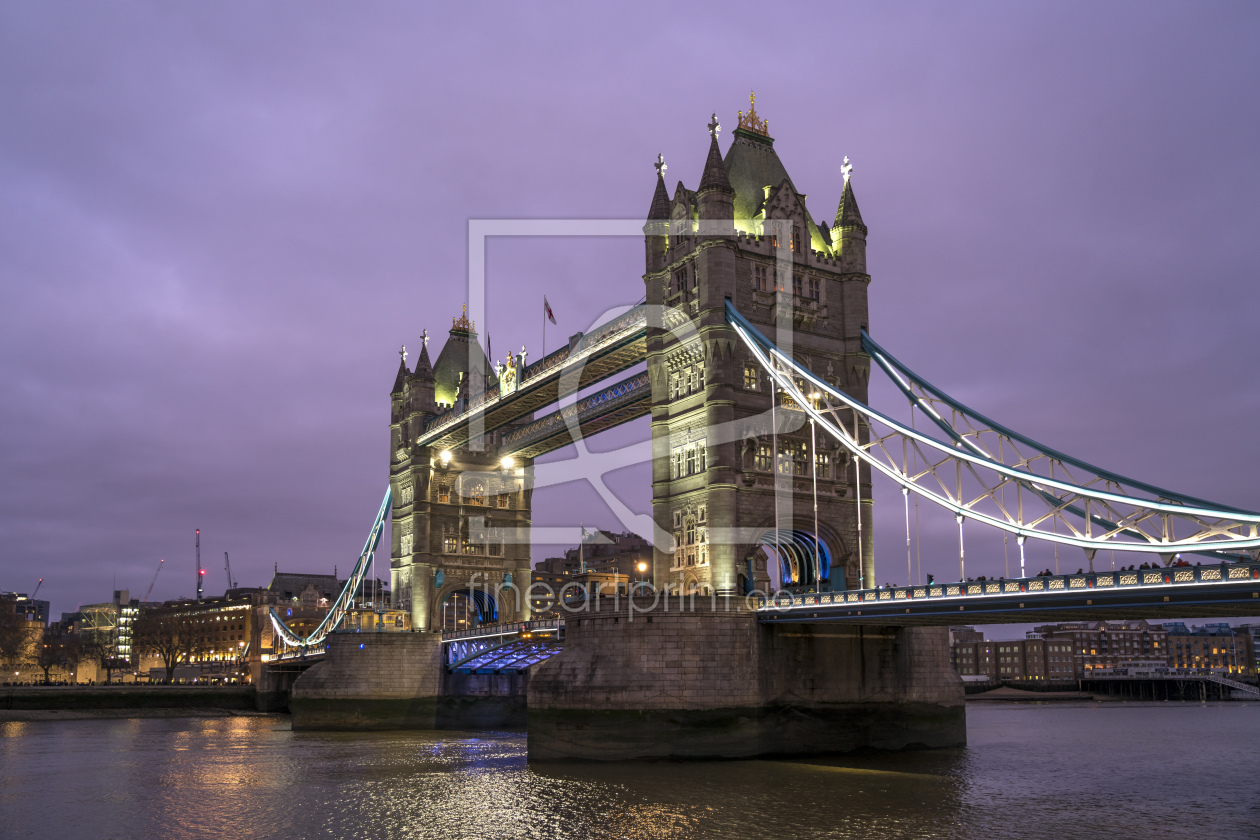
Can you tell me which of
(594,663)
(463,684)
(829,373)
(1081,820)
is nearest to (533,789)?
(594,663)

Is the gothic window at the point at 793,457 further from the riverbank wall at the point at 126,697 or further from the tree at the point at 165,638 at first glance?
the tree at the point at 165,638

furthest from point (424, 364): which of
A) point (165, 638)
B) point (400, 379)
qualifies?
point (165, 638)

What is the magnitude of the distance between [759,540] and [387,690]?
98.1ft

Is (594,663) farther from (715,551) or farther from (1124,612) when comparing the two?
(1124,612)

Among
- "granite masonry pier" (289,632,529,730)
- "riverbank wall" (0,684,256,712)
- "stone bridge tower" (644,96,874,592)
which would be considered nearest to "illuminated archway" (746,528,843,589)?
"stone bridge tower" (644,96,874,592)

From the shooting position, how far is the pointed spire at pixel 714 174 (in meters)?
47.2

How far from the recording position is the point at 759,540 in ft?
148

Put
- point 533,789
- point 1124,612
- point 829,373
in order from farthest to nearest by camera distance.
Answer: point 829,373, point 533,789, point 1124,612

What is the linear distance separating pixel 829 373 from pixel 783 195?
7973 mm

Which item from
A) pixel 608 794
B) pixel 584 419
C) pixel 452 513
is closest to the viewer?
pixel 608 794

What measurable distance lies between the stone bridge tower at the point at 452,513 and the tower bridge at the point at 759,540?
8.81 metres

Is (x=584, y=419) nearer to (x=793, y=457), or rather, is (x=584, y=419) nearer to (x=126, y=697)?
(x=793, y=457)

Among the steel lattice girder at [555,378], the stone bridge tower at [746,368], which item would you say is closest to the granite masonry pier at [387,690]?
the steel lattice girder at [555,378]

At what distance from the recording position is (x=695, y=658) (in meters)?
39.9
